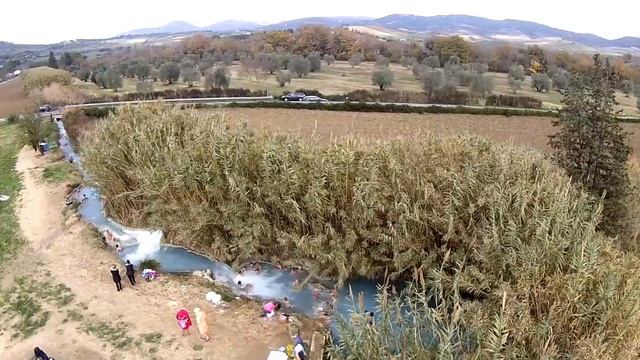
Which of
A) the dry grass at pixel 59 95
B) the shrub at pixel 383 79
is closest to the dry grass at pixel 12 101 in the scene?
the dry grass at pixel 59 95

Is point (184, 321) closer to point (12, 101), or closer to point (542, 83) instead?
point (542, 83)

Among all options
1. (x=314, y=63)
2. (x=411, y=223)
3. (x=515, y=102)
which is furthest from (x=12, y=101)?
(x=411, y=223)

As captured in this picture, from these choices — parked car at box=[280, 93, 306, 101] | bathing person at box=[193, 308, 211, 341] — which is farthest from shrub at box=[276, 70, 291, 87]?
bathing person at box=[193, 308, 211, 341]

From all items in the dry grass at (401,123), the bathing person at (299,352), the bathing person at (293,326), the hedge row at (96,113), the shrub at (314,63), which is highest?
the shrub at (314,63)

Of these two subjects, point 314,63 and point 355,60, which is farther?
point 355,60

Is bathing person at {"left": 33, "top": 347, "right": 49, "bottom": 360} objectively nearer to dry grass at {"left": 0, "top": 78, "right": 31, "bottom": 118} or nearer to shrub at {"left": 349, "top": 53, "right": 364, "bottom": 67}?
dry grass at {"left": 0, "top": 78, "right": 31, "bottom": 118}

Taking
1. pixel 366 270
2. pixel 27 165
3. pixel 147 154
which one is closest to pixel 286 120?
pixel 27 165

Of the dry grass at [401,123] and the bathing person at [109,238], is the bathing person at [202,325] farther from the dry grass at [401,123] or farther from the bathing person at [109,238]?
the dry grass at [401,123]
